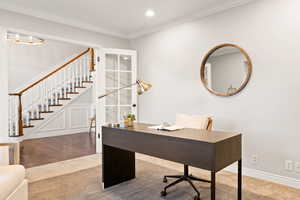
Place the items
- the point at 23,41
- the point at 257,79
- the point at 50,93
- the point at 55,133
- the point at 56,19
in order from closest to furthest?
the point at 257,79
the point at 56,19
the point at 23,41
the point at 50,93
the point at 55,133

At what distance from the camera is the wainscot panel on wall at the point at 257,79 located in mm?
2562

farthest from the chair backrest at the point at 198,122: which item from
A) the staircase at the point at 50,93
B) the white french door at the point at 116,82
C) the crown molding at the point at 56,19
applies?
the staircase at the point at 50,93

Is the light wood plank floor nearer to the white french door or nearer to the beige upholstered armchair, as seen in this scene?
the beige upholstered armchair

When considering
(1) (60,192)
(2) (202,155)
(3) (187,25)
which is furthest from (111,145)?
(3) (187,25)

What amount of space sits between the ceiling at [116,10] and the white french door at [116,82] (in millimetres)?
620

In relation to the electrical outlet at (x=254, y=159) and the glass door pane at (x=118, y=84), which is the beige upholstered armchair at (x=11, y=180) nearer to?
the glass door pane at (x=118, y=84)

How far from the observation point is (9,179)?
65.9 inches

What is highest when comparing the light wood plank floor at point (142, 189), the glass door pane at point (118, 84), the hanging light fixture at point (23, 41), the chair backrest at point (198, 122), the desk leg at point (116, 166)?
the hanging light fixture at point (23, 41)

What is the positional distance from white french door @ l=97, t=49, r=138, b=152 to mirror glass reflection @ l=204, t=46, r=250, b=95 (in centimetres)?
171

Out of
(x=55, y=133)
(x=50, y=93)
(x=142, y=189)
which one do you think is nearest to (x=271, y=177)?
(x=142, y=189)

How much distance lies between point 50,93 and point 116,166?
4.38 m

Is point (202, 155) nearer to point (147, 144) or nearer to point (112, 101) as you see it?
point (147, 144)

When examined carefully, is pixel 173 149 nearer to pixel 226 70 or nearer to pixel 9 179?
pixel 9 179

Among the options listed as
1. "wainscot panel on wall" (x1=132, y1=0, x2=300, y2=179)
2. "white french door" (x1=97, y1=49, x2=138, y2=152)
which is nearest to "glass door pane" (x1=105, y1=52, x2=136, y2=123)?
"white french door" (x1=97, y1=49, x2=138, y2=152)
